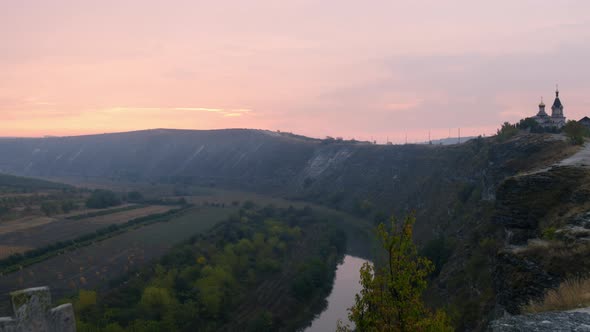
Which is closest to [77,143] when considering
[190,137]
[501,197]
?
[190,137]

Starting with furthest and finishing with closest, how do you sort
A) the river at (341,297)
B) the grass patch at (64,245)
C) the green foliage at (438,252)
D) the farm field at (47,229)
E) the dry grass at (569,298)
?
the farm field at (47,229) < the grass patch at (64,245) < the green foliage at (438,252) < the river at (341,297) < the dry grass at (569,298)

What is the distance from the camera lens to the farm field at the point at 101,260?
30.0 meters

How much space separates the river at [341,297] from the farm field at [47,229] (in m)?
30.7

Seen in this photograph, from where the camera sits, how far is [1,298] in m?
26.4

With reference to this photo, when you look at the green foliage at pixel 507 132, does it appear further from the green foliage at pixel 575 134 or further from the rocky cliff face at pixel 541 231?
the rocky cliff face at pixel 541 231

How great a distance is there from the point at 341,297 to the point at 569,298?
1009 inches

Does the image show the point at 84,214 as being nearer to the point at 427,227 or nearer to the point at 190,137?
the point at 427,227

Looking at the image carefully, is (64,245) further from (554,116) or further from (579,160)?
(554,116)

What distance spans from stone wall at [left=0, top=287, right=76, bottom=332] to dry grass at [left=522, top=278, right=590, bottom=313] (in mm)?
7709

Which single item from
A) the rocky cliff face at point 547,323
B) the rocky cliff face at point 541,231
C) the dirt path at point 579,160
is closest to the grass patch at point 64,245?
the rocky cliff face at point 541,231

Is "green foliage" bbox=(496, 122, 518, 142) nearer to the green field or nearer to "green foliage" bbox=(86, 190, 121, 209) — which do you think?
the green field

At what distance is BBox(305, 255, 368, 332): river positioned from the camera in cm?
2636

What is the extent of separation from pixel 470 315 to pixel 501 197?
5.68m

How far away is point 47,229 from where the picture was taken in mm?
48469
